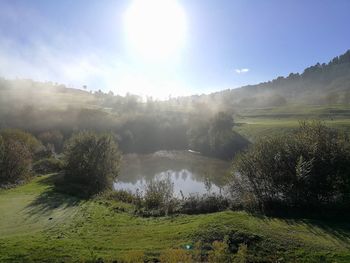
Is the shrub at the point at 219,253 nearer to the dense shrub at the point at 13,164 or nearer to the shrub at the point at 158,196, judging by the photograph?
the shrub at the point at 158,196

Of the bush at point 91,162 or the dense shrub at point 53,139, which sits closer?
the bush at point 91,162

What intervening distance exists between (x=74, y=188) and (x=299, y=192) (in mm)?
22017

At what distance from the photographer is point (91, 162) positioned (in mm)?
37781

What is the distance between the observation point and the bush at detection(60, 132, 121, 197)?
37.5m

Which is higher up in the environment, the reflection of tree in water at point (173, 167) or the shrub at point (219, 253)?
the shrub at point (219, 253)

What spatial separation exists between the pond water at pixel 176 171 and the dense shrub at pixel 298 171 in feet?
52.9

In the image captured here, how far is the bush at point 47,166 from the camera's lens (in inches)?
1848

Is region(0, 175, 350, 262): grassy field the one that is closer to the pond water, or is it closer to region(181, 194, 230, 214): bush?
region(181, 194, 230, 214): bush

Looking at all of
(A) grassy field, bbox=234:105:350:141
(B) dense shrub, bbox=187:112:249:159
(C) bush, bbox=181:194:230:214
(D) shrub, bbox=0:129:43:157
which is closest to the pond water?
(B) dense shrub, bbox=187:112:249:159

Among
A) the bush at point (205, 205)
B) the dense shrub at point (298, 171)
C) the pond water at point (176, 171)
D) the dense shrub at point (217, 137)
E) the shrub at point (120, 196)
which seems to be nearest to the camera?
the dense shrub at point (298, 171)

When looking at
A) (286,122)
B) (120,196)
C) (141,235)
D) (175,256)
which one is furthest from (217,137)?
(175,256)

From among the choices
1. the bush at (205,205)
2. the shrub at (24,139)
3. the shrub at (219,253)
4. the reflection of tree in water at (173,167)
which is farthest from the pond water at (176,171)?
the shrub at (219,253)

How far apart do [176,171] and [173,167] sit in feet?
14.3

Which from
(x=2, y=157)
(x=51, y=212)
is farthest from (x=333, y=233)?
(x=2, y=157)
